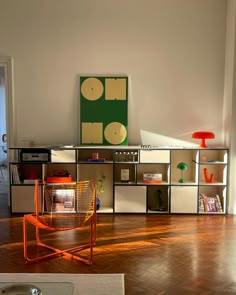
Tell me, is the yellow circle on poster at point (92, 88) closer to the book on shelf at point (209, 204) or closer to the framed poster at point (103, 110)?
the framed poster at point (103, 110)

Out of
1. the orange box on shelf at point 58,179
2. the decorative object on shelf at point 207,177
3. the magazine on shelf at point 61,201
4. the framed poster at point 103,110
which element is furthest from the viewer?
the framed poster at point 103,110

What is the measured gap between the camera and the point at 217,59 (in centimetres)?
550

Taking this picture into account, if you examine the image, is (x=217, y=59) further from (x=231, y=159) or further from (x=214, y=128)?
(x=231, y=159)

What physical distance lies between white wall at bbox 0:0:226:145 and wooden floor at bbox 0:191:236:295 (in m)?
1.52

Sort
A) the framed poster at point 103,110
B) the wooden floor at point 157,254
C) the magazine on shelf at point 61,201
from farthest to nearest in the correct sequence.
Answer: the framed poster at point 103,110
the magazine on shelf at point 61,201
the wooden floor at point 157,254

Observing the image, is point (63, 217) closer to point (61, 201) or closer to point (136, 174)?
point (61, 201)

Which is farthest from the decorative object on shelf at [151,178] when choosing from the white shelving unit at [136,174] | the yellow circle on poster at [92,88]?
the yellow circle on poster at [92,88]

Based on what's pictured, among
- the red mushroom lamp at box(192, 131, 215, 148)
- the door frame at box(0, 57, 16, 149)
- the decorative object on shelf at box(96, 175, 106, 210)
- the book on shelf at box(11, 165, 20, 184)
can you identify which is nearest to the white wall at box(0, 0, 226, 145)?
the door frame at box(0, 57, 16, 149)

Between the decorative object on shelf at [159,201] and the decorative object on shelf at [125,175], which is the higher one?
the decorative object on shelf at [125,175]

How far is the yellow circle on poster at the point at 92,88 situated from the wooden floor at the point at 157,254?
1.97 meters

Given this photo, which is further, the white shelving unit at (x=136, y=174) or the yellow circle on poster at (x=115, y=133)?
the yellow circle on poster at (x=115, y=133)

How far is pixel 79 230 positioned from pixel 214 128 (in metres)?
2.76

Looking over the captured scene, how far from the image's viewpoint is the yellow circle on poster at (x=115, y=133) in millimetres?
5551

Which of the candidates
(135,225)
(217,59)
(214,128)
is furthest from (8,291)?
(217,59)
